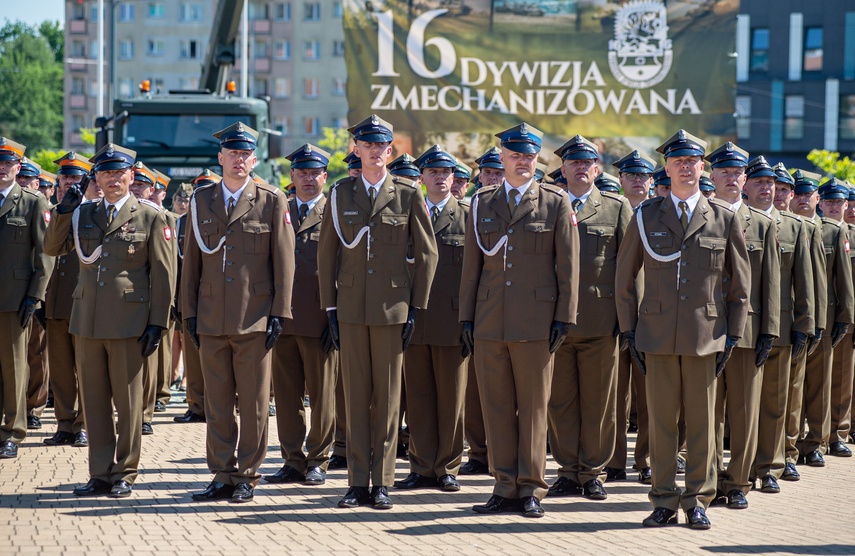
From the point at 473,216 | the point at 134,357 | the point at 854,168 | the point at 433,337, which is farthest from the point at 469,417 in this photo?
the point at 854,168

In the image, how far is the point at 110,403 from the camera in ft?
28.1

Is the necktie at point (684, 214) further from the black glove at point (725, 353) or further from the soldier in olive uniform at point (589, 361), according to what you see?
the soldier in olive uniform at point (589, 361)

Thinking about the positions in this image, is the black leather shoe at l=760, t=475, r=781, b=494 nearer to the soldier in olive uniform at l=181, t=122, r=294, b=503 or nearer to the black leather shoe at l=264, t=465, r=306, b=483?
the black leather shoe at l=264, t=465, r=306, b=483

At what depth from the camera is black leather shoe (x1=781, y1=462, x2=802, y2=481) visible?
9.89 meters

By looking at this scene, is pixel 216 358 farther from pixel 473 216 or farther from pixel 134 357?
pixel 473 216

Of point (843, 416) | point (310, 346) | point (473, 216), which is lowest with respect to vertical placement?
point (843, 416)

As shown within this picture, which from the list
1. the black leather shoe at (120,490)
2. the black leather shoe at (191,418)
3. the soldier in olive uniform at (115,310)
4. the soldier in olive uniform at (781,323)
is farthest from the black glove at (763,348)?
the black leather shoe at (191,418)

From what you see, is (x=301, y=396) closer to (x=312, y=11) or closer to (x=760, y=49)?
(x=760, y=49)

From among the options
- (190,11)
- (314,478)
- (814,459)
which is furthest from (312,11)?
(314,478)

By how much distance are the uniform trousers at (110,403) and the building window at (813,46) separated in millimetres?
59184

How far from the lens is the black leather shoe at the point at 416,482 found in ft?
29.7

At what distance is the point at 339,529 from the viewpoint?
743 cm

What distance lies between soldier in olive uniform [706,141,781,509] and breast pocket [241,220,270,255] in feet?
10.7

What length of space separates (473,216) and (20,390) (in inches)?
181
